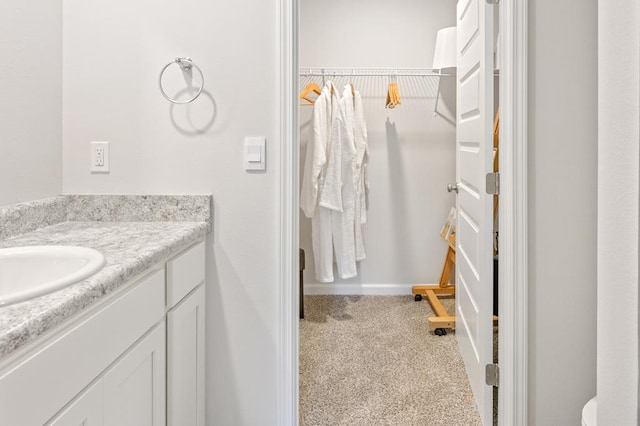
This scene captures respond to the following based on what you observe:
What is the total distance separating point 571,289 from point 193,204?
1376 millimetres

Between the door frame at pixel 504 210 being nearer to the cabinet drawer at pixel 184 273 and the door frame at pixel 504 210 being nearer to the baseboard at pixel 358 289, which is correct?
the cabinet drawer at pixel 184 273

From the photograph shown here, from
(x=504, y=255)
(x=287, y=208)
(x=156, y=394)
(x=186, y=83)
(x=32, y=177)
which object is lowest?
(x=156, y=394)

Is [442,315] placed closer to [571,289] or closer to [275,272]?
[571,289]

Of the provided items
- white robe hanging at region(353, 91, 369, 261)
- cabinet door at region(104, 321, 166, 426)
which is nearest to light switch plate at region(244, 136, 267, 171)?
cabinet door at region(104, 321, 166, 426)

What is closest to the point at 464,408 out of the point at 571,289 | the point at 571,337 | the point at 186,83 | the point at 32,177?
the point at 571,337

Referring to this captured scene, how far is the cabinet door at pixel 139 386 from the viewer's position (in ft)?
3.12

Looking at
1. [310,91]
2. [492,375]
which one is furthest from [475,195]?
[310,91]

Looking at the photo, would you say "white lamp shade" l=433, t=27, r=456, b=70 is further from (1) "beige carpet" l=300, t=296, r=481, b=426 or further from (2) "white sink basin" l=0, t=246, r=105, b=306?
(2) "white sink basin" l=0, t=246, r=105, b=306

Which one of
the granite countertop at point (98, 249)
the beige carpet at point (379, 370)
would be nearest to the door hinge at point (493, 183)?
the beige carpet at point (379, 370)

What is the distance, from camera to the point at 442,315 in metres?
2.96

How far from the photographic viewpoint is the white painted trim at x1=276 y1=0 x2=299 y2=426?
63.4 inches

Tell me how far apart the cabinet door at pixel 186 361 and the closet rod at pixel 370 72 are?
229cm

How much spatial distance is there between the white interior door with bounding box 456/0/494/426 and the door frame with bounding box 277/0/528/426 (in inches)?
3.9

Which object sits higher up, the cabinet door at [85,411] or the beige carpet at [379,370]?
the cabinet door at [85,411]
